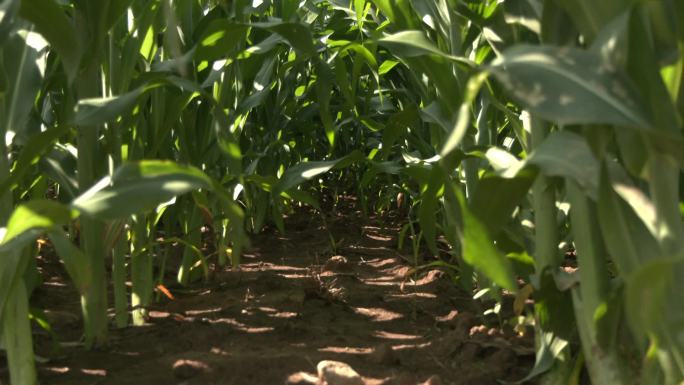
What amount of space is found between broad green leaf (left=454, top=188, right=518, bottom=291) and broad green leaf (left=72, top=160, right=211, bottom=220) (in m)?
0.33

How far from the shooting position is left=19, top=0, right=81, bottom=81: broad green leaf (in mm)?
1276

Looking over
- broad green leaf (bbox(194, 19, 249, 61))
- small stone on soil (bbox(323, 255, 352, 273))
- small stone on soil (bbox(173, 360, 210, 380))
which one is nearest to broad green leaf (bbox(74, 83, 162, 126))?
broad green leaf (bbox(194, 19, 249, 61))

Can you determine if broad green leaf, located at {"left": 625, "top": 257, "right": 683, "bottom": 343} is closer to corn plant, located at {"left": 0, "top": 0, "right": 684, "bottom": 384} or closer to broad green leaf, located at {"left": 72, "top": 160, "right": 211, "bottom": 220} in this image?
corn plant, located at {"left": 0, "top": 0, "right": 684, "bottom": 384}

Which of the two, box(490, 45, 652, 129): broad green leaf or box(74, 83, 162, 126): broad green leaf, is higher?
box(74, 83, 162, 126): broad green leaf

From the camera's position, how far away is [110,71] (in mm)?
1795

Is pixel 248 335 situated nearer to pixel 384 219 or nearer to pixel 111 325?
pixel 111 325

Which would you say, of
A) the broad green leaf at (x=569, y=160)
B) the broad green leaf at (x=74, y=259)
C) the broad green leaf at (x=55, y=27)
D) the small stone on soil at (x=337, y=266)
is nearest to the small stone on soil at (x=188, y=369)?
the broad green leaf at (x=74, y=259)

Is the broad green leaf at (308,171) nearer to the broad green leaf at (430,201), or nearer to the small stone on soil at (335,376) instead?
the broad green leaf at (430,201)

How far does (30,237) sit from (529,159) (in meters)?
0.76

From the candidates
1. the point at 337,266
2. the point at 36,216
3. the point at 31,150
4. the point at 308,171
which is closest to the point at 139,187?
the point at 36,216

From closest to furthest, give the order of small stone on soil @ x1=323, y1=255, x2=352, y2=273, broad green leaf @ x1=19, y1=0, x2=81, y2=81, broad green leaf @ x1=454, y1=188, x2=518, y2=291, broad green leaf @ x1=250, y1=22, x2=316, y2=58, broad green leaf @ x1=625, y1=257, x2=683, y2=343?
broad green leaf @ x1=625, y1=257, x2=683, y2=343 → broad green leaf @ x1=454, y1=188, x2=518, y2=291 → broad green leaf @ x1=19, y1=0, x2=81, y2=81 → broad green leaf @ x1=250, y1=22, x2=316, y2=58 → small stone on soil @ x1=323, y1=255, x2=352, y2=273

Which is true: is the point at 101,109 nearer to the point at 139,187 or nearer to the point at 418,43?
the point at 139,187

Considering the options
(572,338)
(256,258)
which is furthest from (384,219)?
(572,338)

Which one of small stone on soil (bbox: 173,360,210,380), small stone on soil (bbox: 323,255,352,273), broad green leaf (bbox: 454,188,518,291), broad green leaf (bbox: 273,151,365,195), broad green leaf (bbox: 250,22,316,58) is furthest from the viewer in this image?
small stone on soil (bbox: 323,255,352,273)
